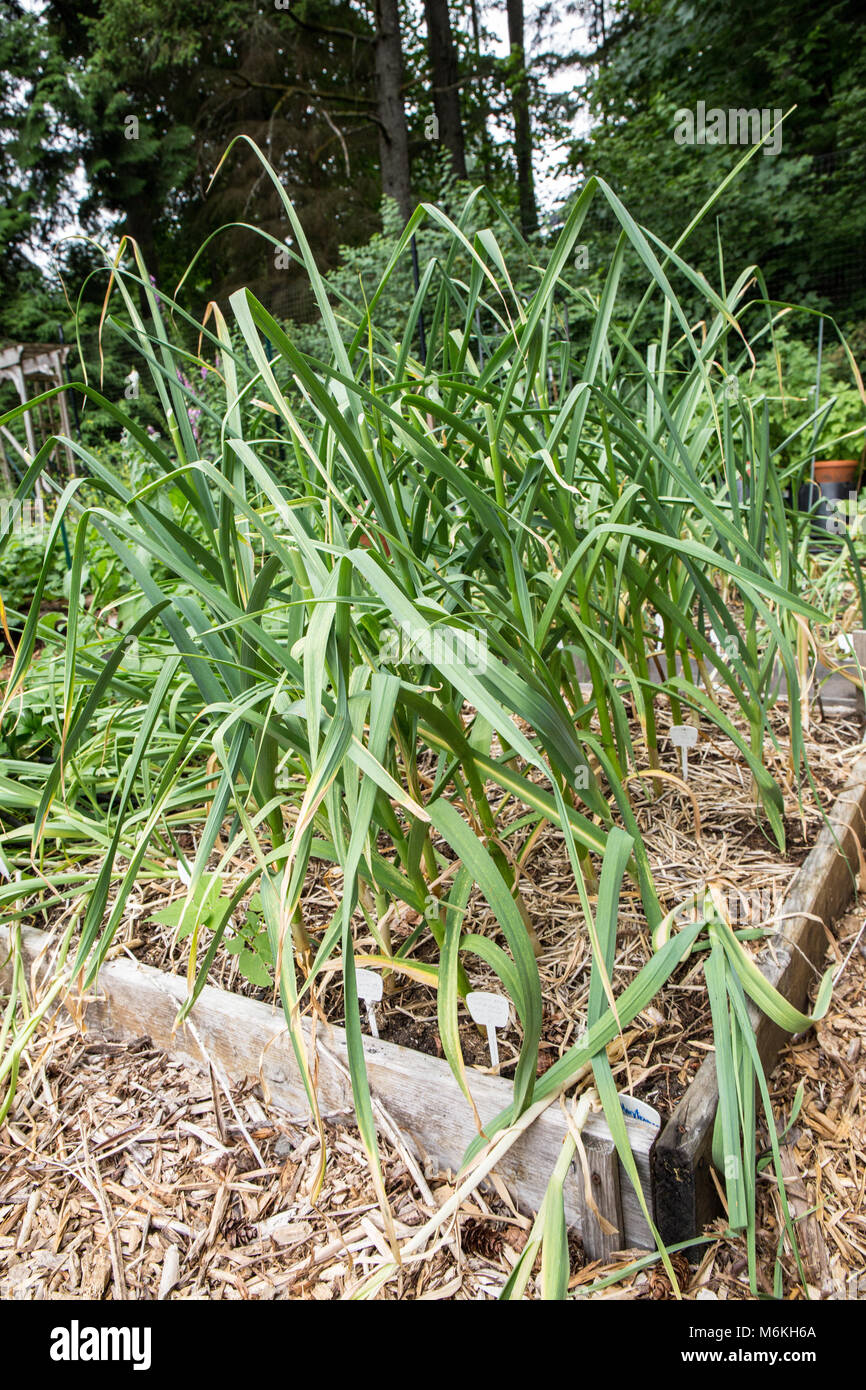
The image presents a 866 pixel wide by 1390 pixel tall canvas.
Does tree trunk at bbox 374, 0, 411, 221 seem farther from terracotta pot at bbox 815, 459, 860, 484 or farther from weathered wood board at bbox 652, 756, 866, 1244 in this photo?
weathered wood board at bbox 652, 756, 866, 1244

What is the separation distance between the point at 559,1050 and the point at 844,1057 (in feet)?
1.03

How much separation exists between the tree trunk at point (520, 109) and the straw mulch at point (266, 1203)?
9.89 m

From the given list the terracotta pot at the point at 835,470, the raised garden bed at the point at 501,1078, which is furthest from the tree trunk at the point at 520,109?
the raised garden bed at the point at 501,1078

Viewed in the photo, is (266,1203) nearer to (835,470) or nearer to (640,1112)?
(640,1112)

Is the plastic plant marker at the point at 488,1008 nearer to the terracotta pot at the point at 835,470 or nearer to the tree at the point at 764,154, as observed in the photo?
the terracotta pot at the point at 835,470

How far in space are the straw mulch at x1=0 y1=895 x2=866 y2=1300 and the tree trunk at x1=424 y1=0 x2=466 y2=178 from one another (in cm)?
832

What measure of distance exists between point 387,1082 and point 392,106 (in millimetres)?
7108

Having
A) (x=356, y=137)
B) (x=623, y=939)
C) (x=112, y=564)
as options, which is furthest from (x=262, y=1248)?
(x=356, y=137)

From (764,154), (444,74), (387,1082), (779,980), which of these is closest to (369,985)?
(387,1082)

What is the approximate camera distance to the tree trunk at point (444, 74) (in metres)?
7.45

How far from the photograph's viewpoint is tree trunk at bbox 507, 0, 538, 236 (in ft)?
29.5

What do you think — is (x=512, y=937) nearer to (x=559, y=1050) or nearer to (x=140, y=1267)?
(x=559, y=1050)

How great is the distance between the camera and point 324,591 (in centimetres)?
59

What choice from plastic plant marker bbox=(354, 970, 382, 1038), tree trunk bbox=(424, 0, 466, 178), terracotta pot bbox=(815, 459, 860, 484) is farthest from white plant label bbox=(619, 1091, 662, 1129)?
tree trunk bbox=(424, 0, 466, 178)
